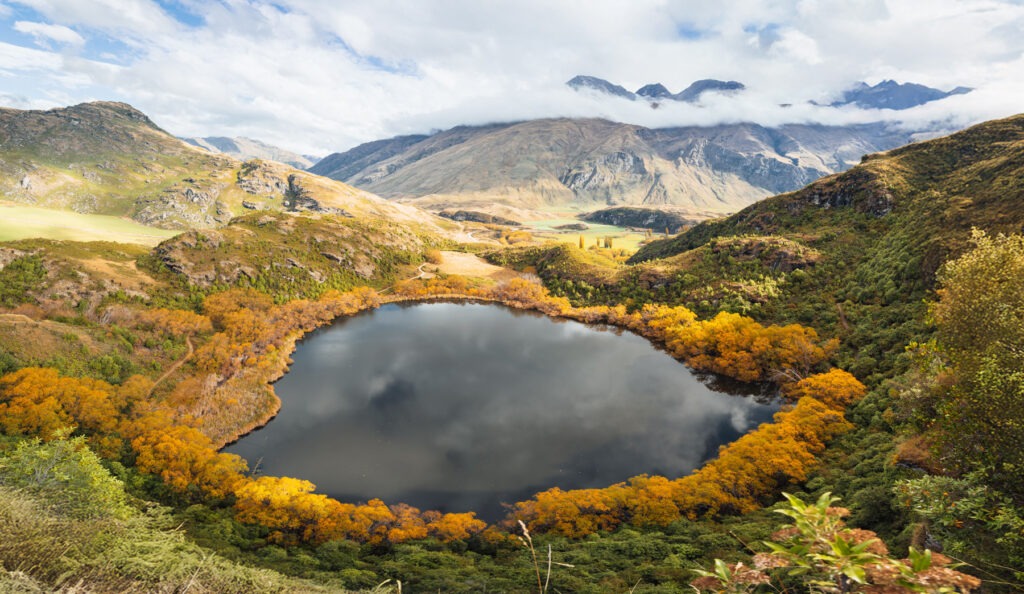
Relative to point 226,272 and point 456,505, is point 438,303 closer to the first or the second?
point 226,272

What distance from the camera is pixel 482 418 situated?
71562 mm

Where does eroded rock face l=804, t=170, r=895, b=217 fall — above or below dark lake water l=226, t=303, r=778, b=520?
above

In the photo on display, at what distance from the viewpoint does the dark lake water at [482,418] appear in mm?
58469

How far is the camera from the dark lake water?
5847 centimetres

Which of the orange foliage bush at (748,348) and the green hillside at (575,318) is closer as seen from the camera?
the green hillside at (575,318)

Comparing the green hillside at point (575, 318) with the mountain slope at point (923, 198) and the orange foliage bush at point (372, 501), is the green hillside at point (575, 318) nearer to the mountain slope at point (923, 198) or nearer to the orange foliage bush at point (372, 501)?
the orange foliage bush at point (372, 501)

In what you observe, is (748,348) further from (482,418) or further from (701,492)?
(482,418)

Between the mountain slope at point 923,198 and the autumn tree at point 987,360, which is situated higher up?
the mountain slope at point 923,198

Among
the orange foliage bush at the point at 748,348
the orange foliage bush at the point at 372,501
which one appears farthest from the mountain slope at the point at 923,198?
the orange foliage bush at the point at 372,501

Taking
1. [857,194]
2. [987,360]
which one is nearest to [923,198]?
[857,194]

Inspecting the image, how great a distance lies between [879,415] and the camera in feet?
176

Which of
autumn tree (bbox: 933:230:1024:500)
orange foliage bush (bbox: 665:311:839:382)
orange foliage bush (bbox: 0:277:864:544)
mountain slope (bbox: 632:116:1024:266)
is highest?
mountain slope (bbox: 632:116:1024:266)

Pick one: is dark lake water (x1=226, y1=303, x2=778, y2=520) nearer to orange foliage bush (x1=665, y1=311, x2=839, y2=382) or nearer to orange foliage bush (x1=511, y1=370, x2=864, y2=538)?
orange foliage bush (x1=665, y1=311, x2=839, y2=382)

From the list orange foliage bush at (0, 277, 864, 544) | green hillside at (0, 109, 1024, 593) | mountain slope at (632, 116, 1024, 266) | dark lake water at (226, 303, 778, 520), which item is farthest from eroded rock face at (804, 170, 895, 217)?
dark lake water at (226, 303, 778, 520)
